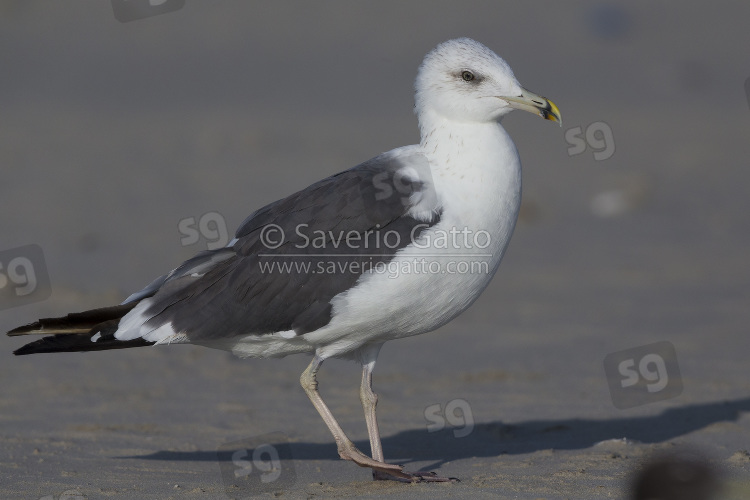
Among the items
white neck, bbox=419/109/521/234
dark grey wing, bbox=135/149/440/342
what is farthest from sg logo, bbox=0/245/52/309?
white neck, bbox=419/109/521/234

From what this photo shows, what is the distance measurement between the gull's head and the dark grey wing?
0.31 meters

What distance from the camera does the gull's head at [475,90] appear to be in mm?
5852

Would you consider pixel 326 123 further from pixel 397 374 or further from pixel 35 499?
pixel 35 499

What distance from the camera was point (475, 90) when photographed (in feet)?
19.3

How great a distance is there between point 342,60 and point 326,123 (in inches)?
88.0

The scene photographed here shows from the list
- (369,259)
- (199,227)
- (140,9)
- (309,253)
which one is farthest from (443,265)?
(140,9)

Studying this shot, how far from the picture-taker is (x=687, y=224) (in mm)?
12734

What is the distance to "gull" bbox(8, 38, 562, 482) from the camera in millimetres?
5531

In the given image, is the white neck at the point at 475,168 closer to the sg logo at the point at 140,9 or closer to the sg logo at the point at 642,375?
the sg logo at the point at 642,375

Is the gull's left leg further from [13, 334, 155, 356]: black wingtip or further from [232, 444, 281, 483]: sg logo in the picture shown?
[13, 334, 155, 356]: black wingtip

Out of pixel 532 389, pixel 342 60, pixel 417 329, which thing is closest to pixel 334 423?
pixel 417 329

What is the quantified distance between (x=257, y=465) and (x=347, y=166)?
23.4ft

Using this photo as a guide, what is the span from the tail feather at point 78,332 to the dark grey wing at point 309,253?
215 millimetres

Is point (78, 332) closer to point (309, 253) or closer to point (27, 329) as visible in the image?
point (27, 329)
